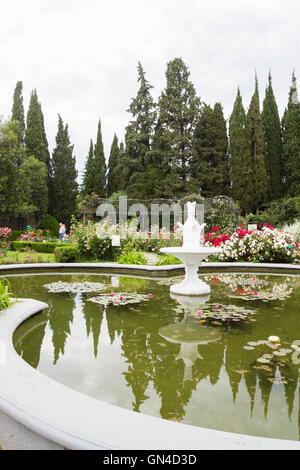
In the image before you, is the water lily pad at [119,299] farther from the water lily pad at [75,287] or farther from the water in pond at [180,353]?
the water lily pad at [75,287]

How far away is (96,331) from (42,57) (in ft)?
52.0

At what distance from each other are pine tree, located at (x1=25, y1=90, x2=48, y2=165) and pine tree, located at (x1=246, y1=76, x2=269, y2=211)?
1462 cm

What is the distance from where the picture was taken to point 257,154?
73.3 ft

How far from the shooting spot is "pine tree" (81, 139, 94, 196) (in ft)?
93.5

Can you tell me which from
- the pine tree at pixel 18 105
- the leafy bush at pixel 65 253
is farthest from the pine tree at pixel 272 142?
the pine tree at pixel 18 105

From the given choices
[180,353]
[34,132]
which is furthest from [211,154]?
[180,353]

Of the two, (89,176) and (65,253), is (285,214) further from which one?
(89,176)

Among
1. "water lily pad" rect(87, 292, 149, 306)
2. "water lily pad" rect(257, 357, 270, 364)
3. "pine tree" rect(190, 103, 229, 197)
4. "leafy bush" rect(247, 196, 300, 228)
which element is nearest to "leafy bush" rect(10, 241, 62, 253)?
"water lily pad" rect(87, 292, 149, 306)

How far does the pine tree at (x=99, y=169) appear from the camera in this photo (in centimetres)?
2825

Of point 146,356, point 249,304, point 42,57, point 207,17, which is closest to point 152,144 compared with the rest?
point 42,57

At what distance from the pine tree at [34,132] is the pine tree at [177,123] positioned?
8552mm

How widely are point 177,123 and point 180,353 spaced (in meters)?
21.6

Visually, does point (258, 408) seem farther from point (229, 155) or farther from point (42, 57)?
point (229, 155)

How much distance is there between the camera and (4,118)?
21.1 meters
